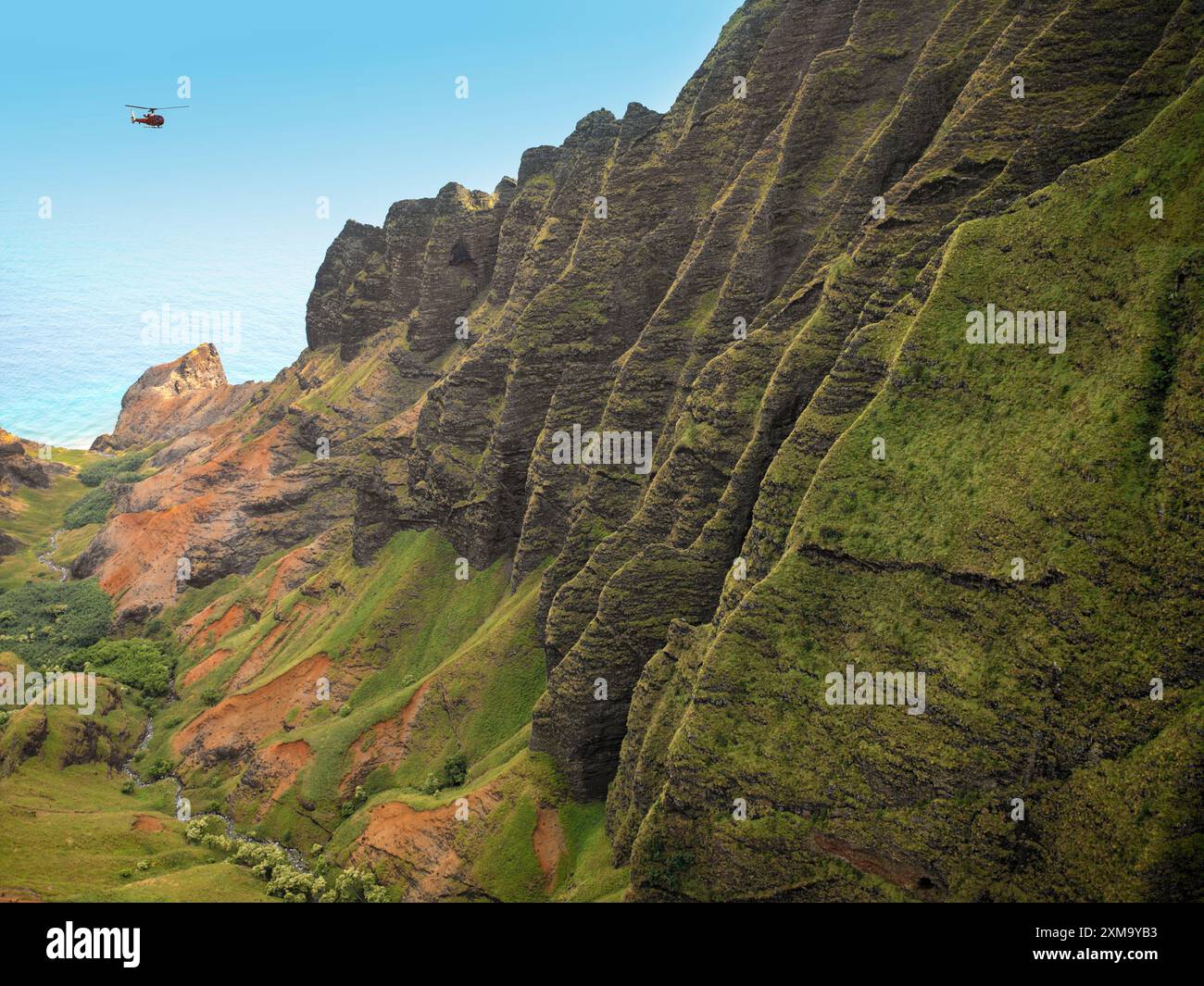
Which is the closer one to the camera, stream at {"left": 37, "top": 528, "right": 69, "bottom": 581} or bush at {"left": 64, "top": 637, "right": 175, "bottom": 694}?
bush at {"left": 64, "top": 637, "right": 175, "bottom": 694}

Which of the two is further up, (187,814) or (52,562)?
(52,562)

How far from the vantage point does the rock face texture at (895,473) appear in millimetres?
34969

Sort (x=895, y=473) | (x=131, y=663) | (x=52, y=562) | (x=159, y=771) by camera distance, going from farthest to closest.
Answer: (x=52, y=562) < (x=131, y=663) < (x=159, y=771) < (x=895, y=473)

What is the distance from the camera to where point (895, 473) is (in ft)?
143

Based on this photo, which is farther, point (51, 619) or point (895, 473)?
point (51, 619)

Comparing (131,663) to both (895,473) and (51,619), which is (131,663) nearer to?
(51,619)

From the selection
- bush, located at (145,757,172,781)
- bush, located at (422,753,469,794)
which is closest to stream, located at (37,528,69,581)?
bush, located at (145,757,172,781)

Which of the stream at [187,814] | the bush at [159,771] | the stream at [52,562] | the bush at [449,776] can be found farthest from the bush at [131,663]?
the bush at [449,776]

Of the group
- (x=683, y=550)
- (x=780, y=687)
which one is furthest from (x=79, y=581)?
(x=780, y=687)

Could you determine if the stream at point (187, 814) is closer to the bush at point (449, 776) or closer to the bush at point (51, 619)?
the bush at point (449, 776)

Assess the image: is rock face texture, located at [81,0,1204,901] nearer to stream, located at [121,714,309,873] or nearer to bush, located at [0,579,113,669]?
stream, located at [121,714,309,873]

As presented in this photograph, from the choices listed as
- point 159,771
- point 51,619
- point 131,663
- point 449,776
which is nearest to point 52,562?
point 51,619

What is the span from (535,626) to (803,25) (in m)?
57.8

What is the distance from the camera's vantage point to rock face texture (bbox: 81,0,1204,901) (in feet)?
115
